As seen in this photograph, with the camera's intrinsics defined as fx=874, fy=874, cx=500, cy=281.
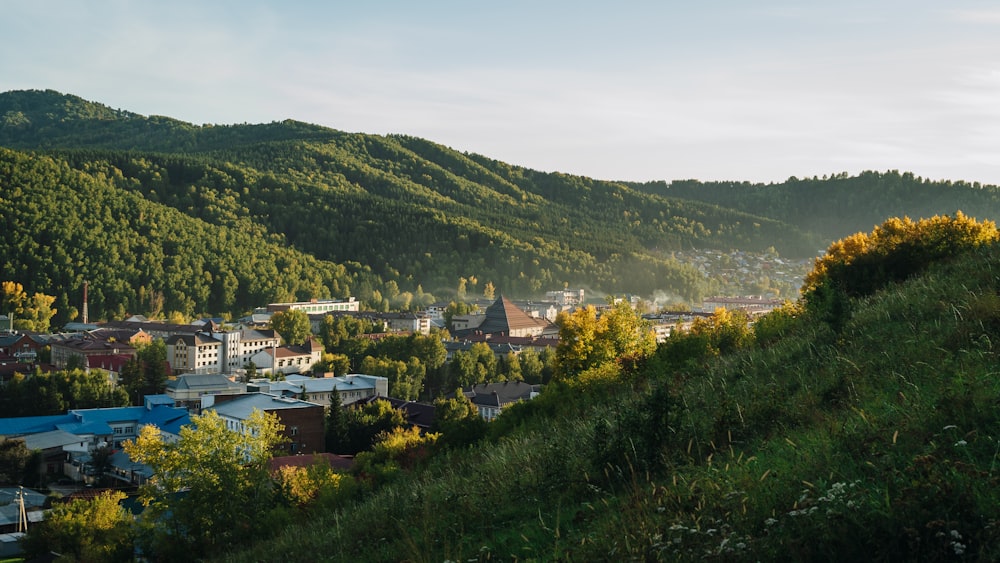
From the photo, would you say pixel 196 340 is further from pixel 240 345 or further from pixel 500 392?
pixel 500 392

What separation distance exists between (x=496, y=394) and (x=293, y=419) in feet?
40.1

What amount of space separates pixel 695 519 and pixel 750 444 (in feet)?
5.12

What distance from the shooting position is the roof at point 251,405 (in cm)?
3722

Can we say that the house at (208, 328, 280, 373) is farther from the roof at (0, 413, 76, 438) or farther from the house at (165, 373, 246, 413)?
the roof at (0, 413, 76, 438)

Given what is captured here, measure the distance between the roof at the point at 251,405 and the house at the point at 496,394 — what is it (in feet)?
29.4

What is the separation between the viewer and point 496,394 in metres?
45.5

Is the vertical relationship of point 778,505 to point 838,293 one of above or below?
below

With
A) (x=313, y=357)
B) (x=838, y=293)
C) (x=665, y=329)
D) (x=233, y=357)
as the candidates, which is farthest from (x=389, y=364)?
(x=838, y=293)

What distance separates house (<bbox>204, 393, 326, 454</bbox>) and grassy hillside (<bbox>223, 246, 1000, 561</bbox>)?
28.5 meters

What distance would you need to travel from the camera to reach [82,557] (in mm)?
22594

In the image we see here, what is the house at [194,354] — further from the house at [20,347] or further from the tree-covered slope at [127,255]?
the tree-covered slope at [127,255]

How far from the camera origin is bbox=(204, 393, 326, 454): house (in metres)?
36.4

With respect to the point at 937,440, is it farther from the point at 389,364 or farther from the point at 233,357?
the point at 233,357

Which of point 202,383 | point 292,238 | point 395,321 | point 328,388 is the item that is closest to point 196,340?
point 202,383
